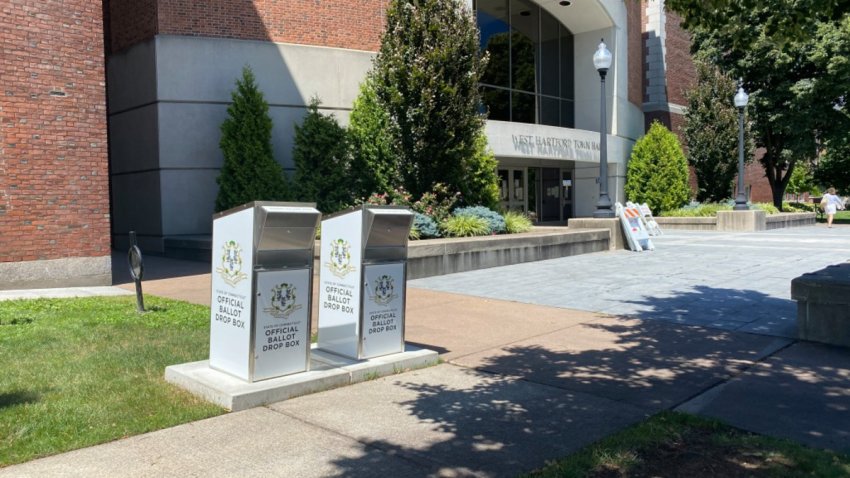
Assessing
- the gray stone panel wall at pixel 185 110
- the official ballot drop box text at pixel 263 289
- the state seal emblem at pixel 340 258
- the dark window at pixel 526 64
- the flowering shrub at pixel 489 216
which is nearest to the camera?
the official ballot drop box text at pixel 263 289

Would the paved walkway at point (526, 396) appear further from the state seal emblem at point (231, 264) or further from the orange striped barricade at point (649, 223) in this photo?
the orange striped barricade at point (649, 223)

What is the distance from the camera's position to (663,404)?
4.96 meters

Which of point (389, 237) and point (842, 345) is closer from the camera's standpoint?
point (389, 237)

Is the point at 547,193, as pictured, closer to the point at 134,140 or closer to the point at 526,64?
the point at 526,64

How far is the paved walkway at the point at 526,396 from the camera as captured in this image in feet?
13.0

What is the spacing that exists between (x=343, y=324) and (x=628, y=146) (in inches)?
1052

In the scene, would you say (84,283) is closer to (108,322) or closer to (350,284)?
(108,322)

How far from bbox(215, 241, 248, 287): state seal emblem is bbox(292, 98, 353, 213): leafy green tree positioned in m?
11.2

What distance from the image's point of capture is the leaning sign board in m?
17.0

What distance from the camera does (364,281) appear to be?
5.90 meters

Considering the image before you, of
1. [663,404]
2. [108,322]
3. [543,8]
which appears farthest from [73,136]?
[543,8]

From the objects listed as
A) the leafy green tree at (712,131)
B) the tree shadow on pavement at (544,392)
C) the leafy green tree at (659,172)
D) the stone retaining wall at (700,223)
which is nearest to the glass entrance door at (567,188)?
the leafy green tree at (659,172)

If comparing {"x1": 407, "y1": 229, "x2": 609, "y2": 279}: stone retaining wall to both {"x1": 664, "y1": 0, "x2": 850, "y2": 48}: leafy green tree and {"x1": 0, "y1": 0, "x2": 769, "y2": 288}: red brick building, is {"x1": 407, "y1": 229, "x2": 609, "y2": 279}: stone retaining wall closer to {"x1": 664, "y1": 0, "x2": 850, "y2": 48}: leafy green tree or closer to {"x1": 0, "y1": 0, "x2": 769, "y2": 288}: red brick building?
{"x1": 0, "y1": 0, "x2": 769, "y2": 288}: red brick building

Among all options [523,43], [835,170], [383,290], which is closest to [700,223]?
[523,43]
